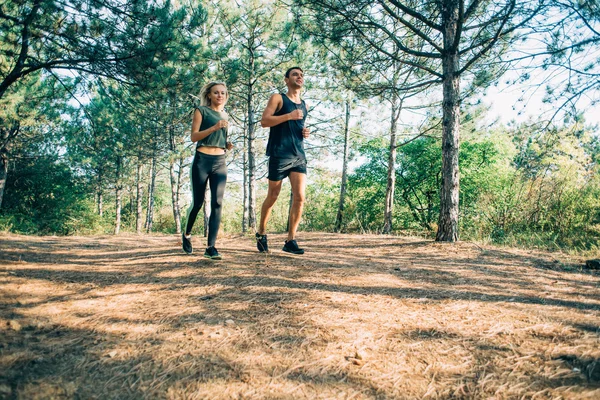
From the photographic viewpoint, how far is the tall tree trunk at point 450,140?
195 inches

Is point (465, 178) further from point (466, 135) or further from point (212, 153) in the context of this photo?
point (212, 153)

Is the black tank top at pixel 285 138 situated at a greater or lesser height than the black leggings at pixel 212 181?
greater

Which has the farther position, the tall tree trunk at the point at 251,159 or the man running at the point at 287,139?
the tall tree trunk at the point at 251,159

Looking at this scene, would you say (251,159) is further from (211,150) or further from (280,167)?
(280,167)

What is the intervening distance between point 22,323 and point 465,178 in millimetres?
14283

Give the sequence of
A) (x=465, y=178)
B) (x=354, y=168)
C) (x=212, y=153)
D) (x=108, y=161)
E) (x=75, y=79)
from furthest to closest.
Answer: (x=108, y=161), (x=354, y=168), (x=465, y=178), (x=75, y=79), (x=212, y=153)

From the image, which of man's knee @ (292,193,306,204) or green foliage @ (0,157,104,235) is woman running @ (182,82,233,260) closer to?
man's knee @ (292,193,306,204)

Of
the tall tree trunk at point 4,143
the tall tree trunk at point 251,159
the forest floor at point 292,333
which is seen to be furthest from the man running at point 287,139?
the tall tree trunk at point 4,143

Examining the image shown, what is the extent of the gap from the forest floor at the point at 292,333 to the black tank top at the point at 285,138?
130cm

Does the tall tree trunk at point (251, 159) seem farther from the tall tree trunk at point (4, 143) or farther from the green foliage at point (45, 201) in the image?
the tall tree trunk at point (4, 143)

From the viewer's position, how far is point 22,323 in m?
1.69

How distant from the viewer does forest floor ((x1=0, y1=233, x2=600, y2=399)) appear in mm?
1302

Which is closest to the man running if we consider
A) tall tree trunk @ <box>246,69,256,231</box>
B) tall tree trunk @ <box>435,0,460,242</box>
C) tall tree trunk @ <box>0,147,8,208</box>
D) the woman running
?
the woman running

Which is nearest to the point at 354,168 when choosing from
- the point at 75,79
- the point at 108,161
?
the point at 75,79
